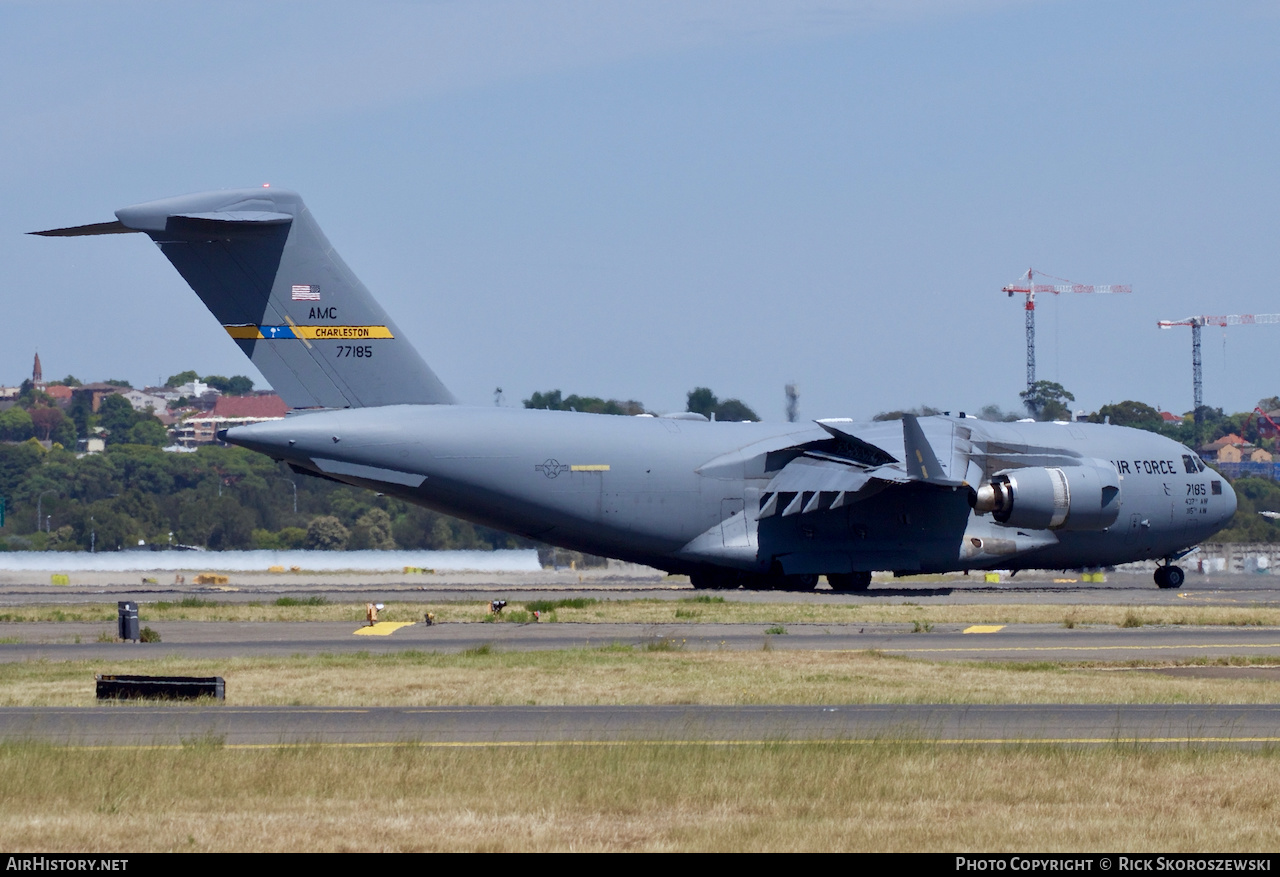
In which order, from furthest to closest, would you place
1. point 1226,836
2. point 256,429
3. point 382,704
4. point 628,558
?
point 628,558 → point 256,429 → point 382,704 → point 1226,836

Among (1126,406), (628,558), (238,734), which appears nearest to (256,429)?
(628,558)

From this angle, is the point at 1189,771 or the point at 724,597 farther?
the point at 724,597

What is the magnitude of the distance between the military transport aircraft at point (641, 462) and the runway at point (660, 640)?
550 cm

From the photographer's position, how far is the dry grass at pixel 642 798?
10125 mm

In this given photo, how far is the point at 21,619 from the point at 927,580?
91.8 ft

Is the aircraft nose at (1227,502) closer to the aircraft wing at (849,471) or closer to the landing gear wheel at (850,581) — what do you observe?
the aircraft wing at (849,471)

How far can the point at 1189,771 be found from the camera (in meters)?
12.7

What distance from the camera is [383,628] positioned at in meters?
26.6

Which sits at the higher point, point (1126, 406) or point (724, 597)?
point (1126, 406)

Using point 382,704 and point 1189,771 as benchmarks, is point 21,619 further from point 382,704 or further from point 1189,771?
point 1189,771

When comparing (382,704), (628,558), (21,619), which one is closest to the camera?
(382,704)

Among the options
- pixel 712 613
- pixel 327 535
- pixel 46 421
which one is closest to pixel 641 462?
pixel 712 613
